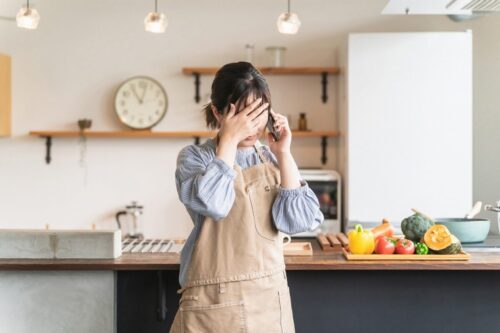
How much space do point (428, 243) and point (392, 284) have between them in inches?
8.4

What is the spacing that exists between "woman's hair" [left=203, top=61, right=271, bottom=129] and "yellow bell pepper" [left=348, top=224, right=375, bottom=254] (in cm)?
84

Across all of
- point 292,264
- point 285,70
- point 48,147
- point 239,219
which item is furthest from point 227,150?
point 48,147

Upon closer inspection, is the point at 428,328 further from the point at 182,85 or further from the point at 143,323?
the point at 182,85

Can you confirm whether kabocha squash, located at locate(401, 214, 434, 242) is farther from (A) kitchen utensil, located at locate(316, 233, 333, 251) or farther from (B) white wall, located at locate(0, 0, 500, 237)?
(B) white wall, located at locate(0, 0, 500, 237)

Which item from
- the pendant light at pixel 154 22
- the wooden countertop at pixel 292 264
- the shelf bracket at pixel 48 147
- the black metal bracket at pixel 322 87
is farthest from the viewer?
the shelf bracket at pixel 48 147

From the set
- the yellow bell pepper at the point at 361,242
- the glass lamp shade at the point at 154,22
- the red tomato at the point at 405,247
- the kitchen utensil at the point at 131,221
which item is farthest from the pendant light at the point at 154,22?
the red tomato at the point at 405,247

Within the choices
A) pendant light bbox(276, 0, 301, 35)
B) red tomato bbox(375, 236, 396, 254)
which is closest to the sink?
red tomato bbox(375, 236, 396, 254)

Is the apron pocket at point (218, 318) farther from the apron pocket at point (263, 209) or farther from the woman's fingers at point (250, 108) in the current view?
the woman's fingers at point (250, 108)

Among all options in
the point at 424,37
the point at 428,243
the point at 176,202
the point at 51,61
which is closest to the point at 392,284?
the point at 428,243

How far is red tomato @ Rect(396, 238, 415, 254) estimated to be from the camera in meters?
2.45

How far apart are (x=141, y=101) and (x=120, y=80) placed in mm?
232

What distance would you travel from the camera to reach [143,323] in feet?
8.34

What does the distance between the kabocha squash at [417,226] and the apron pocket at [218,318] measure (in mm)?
A: 1028

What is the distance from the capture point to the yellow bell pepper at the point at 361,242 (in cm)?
245
